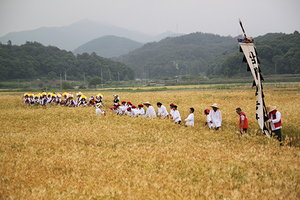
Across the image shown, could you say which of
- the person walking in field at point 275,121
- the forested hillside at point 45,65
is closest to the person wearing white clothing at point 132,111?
the person walking in field at point 275,121

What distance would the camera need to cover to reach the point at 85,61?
104188mm

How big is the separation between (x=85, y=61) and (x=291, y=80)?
270 ft

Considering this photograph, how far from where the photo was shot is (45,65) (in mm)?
86812

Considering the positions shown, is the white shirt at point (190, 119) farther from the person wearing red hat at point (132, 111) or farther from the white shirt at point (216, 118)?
the person wearing red hat at point (132, 111)

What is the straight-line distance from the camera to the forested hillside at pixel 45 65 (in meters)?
75.2

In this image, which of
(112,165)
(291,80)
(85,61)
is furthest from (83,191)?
(85,61)

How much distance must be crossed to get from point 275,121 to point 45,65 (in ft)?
300

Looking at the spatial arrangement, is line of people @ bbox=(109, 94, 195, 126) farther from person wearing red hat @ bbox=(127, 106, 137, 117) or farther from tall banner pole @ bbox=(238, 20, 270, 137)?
tall banner pole @ bbox=(238, 20, 270, 137)

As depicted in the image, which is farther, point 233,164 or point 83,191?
point 233,164

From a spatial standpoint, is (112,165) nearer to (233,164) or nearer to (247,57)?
(233,164)

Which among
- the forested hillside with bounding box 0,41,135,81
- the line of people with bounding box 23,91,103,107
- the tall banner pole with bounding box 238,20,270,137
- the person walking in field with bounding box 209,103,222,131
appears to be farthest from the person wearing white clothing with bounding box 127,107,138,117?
the forested hillside with bounding box 0,41,135,81

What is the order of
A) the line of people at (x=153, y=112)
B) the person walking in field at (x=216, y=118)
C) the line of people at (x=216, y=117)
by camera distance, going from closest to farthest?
the line of people at (x=216, y=117) → the person walking in field at (x=216, y=118) → the line of people at (x=153, y=112)

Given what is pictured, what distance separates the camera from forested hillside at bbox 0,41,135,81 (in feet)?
247

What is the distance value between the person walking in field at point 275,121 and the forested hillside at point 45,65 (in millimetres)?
81209
